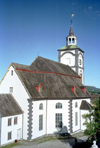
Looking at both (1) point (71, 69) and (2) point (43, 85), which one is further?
(1) point (71, 69)

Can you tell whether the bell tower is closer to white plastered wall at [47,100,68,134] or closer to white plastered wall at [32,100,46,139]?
white plastered wall at [47,100,68,134]

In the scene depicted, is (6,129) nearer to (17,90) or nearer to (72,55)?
(17,90)

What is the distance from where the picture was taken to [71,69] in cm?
4659

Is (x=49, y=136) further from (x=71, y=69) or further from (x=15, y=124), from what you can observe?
(x=71, y=69)

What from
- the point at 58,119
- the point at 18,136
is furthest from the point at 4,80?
the point at 58,119

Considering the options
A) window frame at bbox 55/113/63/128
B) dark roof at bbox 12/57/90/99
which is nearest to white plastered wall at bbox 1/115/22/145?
dark roof at bbox 12/57/90/99

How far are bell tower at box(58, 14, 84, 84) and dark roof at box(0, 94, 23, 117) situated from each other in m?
23.2

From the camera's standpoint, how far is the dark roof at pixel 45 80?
96.9 ft

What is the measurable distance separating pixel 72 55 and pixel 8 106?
2654 centimetres

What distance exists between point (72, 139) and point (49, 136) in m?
4.02

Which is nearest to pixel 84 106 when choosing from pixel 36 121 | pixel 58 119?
pixel 58 119

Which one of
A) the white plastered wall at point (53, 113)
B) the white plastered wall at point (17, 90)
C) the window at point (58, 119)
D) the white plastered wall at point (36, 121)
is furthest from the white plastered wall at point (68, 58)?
the white plastered wall at point (17, 90)

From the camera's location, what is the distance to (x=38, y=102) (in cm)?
2922

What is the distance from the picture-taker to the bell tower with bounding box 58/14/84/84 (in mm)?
47438
